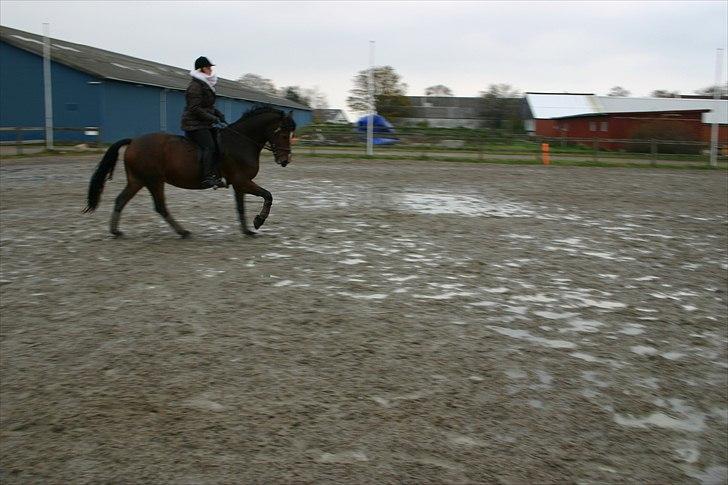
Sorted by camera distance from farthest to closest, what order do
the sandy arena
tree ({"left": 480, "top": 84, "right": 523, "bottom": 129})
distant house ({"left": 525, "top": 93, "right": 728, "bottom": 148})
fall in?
tree ({"left": 480, "top": 84, "right": 523, "bottom": 129}) → distant house ({"left": 525, "top": 93, "right": 728, "bottom": 148}) → the sandy arena

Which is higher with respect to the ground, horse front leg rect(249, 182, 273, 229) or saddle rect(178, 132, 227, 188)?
saddle rect(178, 132, 227, 188)

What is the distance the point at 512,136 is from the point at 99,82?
2095 cm

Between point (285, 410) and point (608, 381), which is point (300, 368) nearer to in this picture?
point (285, 410)

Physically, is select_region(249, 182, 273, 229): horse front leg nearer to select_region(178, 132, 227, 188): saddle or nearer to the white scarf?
select_region(178, 132, 227, 188): saddle

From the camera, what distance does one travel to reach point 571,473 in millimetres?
3514

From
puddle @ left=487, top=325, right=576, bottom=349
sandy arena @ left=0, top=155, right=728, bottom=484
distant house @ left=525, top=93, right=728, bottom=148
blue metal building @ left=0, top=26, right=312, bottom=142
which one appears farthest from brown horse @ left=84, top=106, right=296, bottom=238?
distant house @ left=525, top=93, right=728, bottom=148

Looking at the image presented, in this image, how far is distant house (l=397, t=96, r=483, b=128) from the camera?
169 ft

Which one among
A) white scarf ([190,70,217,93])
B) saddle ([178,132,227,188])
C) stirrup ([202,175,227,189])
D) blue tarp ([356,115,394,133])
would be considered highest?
blue tarp ([356,115,394,133])

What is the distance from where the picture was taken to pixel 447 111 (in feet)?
199

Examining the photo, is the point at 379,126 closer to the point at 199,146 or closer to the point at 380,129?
the point at 380,129

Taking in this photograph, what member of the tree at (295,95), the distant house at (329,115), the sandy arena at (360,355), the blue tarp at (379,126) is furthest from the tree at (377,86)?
the sandy arena at (360,355)

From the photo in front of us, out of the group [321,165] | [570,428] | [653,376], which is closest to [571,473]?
[570,428]

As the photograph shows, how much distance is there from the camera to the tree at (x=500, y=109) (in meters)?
51.3

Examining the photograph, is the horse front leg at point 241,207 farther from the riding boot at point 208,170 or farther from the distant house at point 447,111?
the distant house at point 447,111
